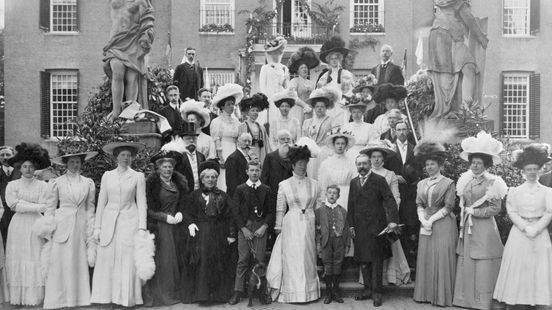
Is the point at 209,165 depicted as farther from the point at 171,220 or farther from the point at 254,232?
the point at 254,232

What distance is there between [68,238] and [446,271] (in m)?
4.56

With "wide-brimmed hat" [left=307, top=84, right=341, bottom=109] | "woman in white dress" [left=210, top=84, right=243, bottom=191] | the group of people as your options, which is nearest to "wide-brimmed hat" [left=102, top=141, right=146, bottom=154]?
the group of people

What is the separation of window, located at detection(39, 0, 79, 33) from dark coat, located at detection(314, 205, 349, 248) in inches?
712

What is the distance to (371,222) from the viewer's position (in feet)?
27.1

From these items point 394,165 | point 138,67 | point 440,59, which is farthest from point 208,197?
point 440,59

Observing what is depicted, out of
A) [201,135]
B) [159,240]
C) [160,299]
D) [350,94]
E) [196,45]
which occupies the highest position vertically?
[196,45]

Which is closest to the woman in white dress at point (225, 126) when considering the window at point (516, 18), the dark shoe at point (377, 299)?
the dark shoe at point (377, 299)

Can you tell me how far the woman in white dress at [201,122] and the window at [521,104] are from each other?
595 inches

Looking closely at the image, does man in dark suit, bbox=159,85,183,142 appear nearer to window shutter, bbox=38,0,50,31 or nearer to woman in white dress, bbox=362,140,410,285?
woman in white dress, bbox=362,140,410,285

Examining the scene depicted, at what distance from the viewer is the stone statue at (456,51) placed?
10719 millimetres

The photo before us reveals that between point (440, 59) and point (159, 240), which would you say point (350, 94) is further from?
point (159, 240)

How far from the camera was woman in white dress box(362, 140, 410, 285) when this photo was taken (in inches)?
336

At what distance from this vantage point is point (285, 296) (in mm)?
8289

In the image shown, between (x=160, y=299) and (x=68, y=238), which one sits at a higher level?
(x=68, y=238)
